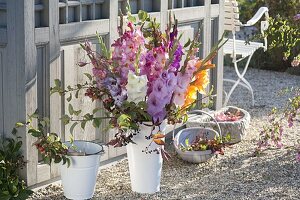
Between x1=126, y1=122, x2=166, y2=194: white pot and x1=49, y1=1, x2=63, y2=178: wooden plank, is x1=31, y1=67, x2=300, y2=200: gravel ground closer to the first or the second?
x1=126, y1=122, x2=166, y2=194: white pot

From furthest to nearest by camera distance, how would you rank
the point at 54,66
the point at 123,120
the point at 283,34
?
the point at 283,34, the point at 54,66, the point at 123,120

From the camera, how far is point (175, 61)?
4594 mm

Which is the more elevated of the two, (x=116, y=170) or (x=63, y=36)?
(x=63, y=36)

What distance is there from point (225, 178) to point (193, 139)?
583 mm

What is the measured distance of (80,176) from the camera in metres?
4.64

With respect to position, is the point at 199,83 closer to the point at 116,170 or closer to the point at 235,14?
the point at 116,170

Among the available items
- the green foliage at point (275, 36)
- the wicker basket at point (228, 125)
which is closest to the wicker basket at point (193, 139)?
the wicker basket at point (228, 125)

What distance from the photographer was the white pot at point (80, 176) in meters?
4.63

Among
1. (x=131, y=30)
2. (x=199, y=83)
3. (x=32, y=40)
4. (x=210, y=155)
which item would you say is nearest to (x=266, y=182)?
(x=210, y=155)

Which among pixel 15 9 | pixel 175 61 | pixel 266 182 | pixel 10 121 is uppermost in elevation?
pixel 15 9

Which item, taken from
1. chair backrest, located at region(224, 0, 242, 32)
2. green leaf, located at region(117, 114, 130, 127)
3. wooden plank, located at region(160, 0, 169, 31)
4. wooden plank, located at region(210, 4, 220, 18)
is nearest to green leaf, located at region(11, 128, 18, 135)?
green leaf, located at region(117, 114, 130, 127)

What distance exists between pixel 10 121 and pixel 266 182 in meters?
1.66

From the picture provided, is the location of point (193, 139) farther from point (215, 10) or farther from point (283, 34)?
point (215, 10)

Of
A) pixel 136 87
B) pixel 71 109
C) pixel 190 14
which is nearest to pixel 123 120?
pixel 136 87
